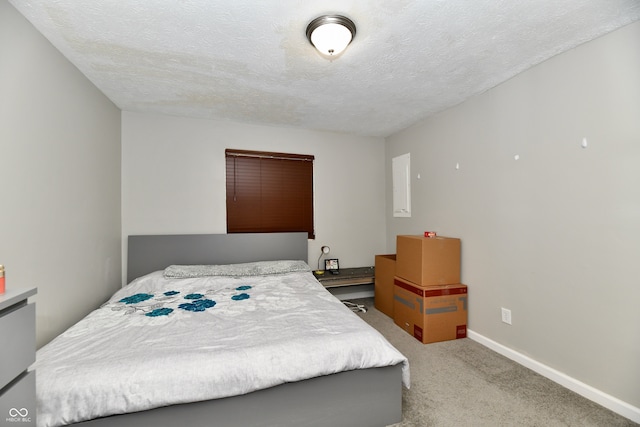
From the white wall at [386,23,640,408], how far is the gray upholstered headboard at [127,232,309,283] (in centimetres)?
204

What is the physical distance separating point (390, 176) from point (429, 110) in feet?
3.80

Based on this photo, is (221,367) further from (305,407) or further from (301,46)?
(301,46)

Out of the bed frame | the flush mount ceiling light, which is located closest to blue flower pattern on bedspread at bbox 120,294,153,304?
the bed frame

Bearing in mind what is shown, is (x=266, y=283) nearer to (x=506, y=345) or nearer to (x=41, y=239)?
(x=41, y=239)

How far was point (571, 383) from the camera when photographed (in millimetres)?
1911

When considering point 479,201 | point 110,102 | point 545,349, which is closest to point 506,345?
point 545,349

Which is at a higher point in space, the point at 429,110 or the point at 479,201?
the point at 429,110

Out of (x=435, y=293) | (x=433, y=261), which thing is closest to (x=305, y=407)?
(x=435, y=293)

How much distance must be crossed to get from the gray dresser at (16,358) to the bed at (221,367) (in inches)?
12.3

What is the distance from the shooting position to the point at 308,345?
1556 mm

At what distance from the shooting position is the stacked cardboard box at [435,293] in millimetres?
2652

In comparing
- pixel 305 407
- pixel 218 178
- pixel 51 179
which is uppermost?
pixel 218 178

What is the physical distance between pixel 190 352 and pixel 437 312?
2219 mm

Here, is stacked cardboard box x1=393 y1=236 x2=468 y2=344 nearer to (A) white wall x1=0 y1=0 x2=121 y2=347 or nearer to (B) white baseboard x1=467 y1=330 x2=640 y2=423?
(B) white baseboard x1=467 y1=330 x2=640 y2=423
